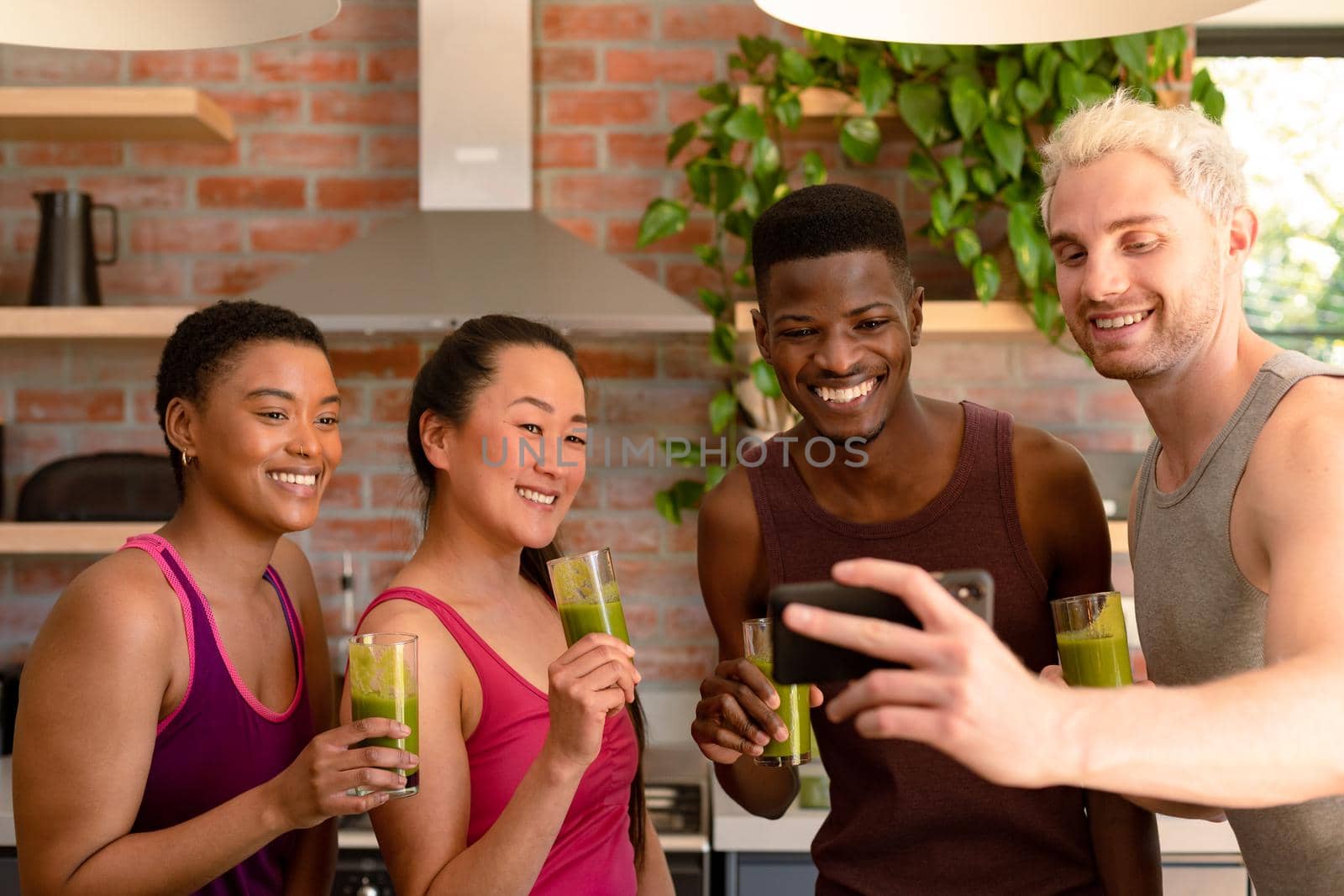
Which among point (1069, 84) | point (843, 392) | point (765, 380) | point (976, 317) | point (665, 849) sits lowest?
point (665, 849)

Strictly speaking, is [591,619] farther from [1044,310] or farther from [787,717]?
[1044,310]

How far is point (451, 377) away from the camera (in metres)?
1.49

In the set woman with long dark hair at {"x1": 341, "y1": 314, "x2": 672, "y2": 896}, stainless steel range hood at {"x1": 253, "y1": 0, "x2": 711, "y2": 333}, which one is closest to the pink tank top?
woman with long dark hair at {"x1": 341, "y1": 314, "x2": 672, "y2": 896}

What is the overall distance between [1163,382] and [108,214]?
2.69 m

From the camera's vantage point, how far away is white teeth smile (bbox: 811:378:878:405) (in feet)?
4.92

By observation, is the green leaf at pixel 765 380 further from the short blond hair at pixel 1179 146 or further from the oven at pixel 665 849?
the short blond hair at pixel 1179 146

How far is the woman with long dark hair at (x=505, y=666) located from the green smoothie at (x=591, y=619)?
47mm

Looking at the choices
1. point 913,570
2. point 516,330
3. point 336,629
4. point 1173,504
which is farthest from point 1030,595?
point 336,629

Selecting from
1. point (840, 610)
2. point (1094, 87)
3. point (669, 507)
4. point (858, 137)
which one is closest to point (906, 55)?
point (858, 137)

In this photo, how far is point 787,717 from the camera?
1456 millimetres

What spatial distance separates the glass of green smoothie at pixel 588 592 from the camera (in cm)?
131

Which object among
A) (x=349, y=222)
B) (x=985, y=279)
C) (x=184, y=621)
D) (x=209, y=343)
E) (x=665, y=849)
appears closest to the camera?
(x=184, y=621)

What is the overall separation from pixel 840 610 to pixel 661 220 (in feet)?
6.81

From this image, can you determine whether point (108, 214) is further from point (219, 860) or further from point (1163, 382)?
point (1163, 382)
